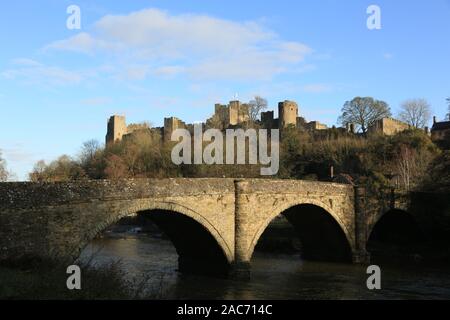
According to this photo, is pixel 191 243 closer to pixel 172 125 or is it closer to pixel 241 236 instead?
pixel 241 236

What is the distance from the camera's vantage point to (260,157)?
4862cm

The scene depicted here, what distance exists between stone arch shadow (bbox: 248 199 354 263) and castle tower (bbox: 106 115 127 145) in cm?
5397

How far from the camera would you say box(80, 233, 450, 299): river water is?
1850 centimetres

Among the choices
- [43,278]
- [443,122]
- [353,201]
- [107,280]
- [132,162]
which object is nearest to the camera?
[43,278]

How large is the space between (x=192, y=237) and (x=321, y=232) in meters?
11.0

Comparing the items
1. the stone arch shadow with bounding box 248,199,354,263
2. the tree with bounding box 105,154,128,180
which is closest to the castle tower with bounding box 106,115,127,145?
the tree with bounding box 105,154,128,180

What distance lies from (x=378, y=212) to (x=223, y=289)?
1484 cm

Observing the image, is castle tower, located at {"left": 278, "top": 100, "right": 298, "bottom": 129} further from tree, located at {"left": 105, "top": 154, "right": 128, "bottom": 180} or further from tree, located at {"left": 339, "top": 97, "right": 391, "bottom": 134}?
tree, located at {"left": 105, "top": 154, "right": 128, "bottom": 180}

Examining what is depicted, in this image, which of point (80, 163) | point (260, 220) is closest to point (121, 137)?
point (80, 163)

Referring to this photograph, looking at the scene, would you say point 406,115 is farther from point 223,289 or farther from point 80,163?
point 223,289

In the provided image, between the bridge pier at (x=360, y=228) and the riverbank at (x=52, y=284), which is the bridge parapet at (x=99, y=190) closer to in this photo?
the riverbank at (x=52, y=284)

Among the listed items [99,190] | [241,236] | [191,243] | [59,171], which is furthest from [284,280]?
[59,171]

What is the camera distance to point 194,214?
63.4 feet

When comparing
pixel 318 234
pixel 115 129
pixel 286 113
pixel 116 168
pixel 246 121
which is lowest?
pixel 318 234
